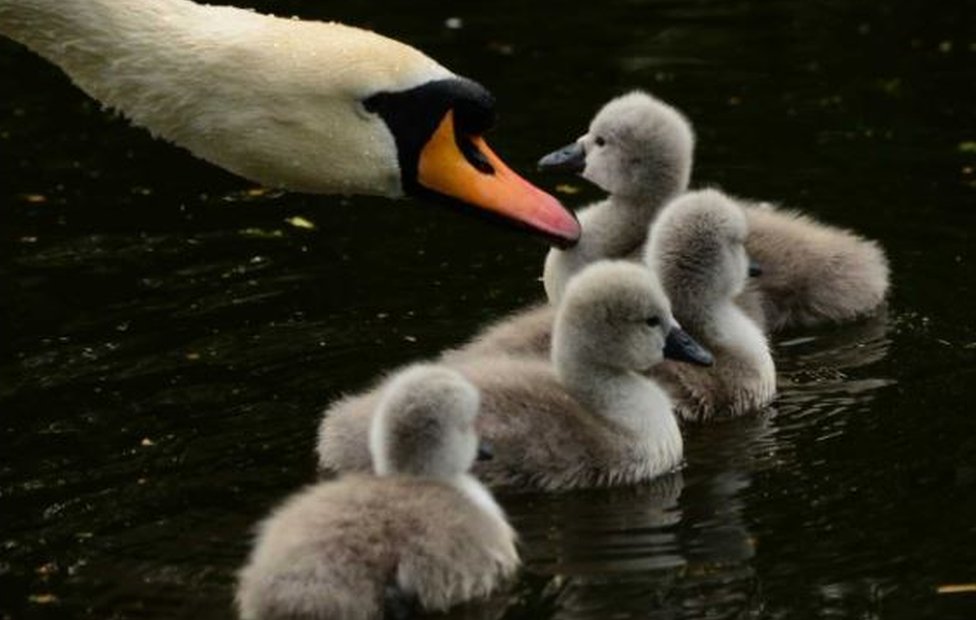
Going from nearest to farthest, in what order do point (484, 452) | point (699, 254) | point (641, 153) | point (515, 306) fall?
point (484, 452), point (699, 254), point (515, 306), point (641, 153)

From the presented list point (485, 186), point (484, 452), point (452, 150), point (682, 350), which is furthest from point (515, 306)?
point (484, 452)

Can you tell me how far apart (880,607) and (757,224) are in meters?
4.04

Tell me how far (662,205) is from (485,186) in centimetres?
255

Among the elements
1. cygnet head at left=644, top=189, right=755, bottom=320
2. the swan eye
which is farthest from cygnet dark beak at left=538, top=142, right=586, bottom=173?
the swan eye

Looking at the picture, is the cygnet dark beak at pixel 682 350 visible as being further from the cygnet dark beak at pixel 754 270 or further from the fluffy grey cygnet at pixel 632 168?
the fluffy grey cygnet at pixel 632 168

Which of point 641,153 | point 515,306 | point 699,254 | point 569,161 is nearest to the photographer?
point 699,254

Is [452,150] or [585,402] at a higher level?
[452,150]

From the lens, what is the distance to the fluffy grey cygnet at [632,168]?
12.1 metres

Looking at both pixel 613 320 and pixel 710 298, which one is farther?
pixel 710 298

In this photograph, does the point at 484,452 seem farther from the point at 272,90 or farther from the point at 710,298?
the point at 710,298

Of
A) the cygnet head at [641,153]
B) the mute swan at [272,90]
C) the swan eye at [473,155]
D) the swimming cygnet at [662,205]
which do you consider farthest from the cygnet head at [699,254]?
the mute swan at [272,90]

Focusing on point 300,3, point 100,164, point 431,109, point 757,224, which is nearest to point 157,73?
point 431,109

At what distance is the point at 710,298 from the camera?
1109 cm

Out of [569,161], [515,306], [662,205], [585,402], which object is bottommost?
[515,306]
